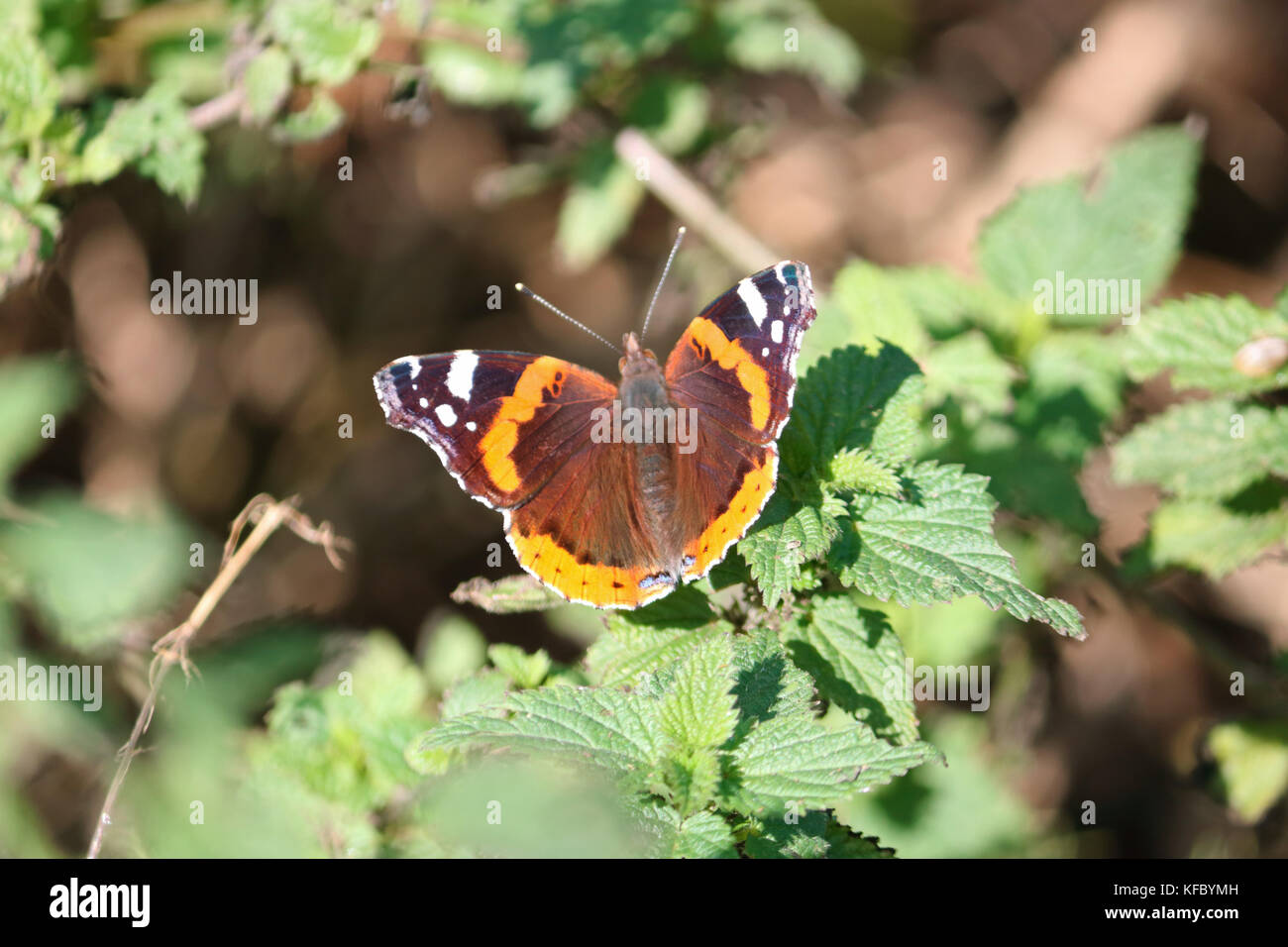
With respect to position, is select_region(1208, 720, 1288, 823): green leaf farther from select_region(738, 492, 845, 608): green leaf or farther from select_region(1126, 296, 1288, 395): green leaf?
select_region(738, 492, 845, 608): green leaf

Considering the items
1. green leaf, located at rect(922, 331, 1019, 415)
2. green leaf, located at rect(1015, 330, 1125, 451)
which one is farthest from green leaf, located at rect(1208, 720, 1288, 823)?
green leaf, located at rect(922, 331, 1019, 415)

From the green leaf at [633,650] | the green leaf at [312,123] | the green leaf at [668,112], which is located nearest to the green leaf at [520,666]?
the green leaf at [633,650]

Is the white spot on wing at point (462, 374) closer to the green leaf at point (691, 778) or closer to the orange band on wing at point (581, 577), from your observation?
the orange band on wing at point (581, 577)

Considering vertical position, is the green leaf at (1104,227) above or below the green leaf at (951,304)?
above

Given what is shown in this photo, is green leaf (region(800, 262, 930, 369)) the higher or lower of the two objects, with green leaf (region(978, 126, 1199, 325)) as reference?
lower

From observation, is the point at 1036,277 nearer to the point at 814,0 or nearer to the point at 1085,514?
the point at 1085,514

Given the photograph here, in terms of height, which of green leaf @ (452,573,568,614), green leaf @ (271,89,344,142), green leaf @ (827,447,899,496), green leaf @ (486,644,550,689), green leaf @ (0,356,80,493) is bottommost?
green leaf @ (486,644,550,689)
